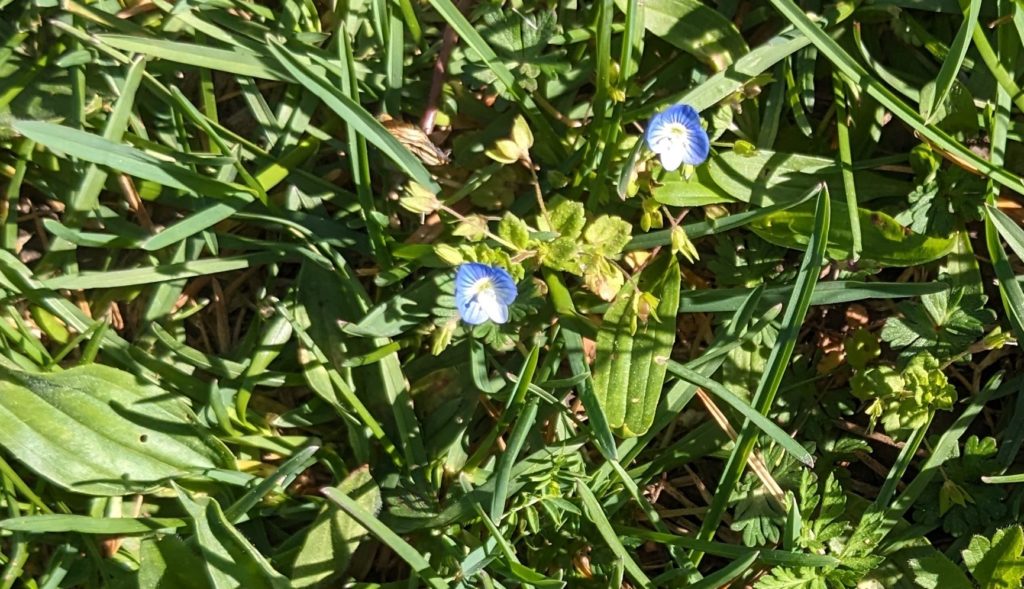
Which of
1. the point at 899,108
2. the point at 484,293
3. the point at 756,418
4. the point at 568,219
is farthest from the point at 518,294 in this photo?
the point at 899,108

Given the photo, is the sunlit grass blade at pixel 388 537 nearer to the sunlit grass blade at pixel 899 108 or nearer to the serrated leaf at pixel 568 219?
the serrated leaf at pixel 568 219

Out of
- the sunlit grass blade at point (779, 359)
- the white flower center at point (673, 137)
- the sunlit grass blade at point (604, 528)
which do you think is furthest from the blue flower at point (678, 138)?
the sunlit grass blade at point (604, 528)

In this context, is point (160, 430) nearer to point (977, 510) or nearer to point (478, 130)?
point (478, 130)

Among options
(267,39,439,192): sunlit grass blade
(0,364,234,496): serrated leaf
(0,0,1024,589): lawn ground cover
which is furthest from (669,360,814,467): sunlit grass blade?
(0,364,234,496): serrated leaf

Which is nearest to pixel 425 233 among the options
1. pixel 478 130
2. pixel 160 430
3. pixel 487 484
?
pixel 478 130

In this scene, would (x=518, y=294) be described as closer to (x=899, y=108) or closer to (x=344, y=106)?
(x=344, y=106)
